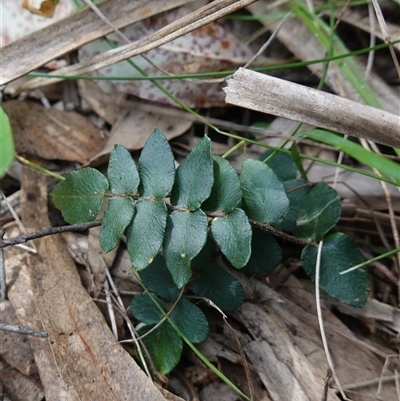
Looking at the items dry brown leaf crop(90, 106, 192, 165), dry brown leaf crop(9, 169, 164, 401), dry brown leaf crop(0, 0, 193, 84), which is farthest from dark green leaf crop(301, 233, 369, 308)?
dry brown leaf crop(0, 0, 193, 84)

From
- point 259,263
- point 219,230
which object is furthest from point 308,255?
point 219,230

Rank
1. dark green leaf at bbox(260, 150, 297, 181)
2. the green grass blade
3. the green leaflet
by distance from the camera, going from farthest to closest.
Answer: dark green leaf at bbox(260, 150, 297, 181) → the green grass blade → the green leaflet

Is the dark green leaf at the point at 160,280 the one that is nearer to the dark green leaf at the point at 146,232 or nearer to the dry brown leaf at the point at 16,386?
the dark green leaf at the point at 146,232

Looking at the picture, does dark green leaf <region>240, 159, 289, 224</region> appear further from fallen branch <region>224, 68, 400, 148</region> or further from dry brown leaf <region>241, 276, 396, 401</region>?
dry brown leaf <region>241, 276, 396, 401</region>

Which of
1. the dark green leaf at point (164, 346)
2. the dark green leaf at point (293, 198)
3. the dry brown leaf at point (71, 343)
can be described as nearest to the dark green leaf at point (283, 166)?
the dark green leaf at point (293, 198)

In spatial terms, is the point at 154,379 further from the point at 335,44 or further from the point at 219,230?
the point at 335,44

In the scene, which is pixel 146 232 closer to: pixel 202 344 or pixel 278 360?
pixel 202 344
